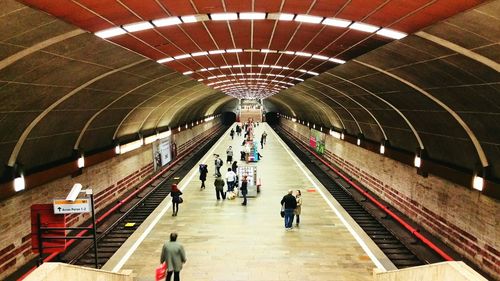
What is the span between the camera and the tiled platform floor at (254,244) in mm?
8375

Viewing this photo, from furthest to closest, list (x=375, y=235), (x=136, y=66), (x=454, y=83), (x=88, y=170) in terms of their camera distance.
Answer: (x=88, y=170) → (x=375, y=235) → (x=136, y=66) → (x=454, y=83)

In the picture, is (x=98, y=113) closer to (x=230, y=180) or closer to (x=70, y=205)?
(x=70, y=205)

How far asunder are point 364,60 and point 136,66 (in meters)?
5.36

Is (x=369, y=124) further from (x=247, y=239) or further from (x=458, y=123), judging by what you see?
(x=247, y=239)

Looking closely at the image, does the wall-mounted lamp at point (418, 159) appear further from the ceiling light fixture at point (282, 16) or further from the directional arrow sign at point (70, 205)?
the directional arrow sign at point (70, 205)

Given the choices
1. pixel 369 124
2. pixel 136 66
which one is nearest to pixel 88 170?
pixel 136 66

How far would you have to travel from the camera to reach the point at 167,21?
660 cm

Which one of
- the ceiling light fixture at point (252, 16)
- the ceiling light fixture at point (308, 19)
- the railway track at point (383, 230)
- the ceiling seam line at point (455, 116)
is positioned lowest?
the railway track at point (383, 230)

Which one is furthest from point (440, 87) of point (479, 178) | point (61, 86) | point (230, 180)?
point (230, 180)

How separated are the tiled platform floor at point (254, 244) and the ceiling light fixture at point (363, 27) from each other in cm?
506

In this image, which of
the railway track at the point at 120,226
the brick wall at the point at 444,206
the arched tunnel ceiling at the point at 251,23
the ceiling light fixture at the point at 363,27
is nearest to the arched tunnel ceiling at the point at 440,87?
the arched tunnel ceiling at the point at 251,23

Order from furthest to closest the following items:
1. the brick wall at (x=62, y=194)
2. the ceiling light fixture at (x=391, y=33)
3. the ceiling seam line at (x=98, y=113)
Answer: the ceiling seam line at (x=98, y=113) → the brick wall at (x=62, y=194) → the ceiling light fixture at (x=391, y=33)

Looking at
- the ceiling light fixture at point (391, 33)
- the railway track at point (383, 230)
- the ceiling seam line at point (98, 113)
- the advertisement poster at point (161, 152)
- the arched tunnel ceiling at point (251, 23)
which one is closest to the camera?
the arched tunnel ceiling at point (251, 23)

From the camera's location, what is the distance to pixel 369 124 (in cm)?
1574
